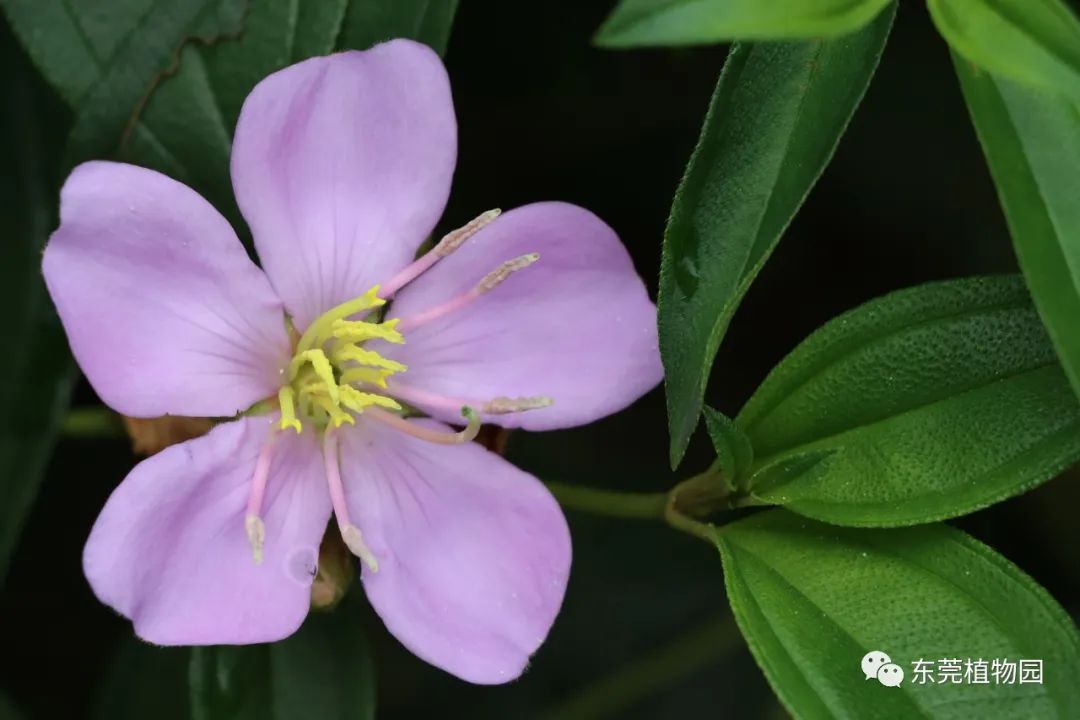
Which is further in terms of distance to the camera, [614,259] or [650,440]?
[650,440]

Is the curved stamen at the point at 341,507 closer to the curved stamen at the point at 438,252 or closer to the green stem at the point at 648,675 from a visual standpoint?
the curved stamen at the point at 438,252

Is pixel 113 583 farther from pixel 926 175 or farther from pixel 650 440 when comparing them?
pixel 926 175

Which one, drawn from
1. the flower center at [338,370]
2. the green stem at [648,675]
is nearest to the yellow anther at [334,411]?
the flower center at [338,370]

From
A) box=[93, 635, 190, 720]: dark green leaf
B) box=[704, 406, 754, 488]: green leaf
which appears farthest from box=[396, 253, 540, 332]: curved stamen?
box=[93, 635, 190, 720]: dark green leaf

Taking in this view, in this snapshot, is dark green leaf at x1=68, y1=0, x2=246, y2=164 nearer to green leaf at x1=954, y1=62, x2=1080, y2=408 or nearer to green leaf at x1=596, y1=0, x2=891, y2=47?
green leaf at x1=596, y1=0, x2=891, y2=47

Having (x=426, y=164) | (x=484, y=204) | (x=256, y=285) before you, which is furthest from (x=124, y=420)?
(x=484, y=204)

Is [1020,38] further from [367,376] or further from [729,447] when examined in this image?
[367,376]

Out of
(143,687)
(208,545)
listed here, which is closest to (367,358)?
(208,545)
